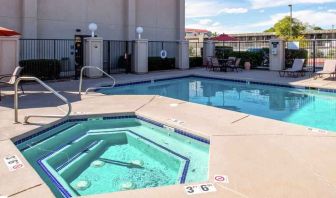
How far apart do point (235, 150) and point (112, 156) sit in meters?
2.28

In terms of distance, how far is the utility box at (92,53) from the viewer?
49.7ft

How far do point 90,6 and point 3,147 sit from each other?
46.8ft

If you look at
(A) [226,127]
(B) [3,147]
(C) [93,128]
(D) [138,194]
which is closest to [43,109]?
(C) [93,128]

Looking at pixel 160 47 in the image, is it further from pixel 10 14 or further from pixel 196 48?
pixel 10 14

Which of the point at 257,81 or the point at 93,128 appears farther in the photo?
the point at 257,81

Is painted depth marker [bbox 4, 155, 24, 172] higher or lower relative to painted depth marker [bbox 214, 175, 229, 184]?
higher

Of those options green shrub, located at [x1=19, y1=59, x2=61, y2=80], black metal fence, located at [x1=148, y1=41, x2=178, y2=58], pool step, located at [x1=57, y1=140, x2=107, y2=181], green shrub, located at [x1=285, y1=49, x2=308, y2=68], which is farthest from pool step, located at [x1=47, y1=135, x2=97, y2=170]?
green shrub, located at [x1=285, y1=49, x2=308, y2=68]

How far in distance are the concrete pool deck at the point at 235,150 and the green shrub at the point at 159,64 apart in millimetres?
10076

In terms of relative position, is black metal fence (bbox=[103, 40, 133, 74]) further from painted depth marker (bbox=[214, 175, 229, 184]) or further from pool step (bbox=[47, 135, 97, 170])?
painted depth marker (bbox=[214, 175, 229, 184])

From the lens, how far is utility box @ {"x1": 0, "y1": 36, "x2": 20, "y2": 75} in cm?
1176

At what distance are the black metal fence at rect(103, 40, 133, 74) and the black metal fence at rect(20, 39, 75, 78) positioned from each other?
1.99 m

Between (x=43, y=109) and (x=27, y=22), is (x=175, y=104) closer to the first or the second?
(x=43, y=109)

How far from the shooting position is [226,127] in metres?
6.45

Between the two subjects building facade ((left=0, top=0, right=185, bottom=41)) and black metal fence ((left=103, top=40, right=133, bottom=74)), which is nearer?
building facade ((left=0, top=0, right=185, bottom=41))
